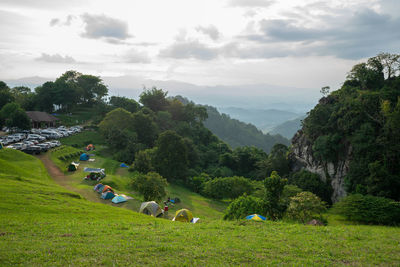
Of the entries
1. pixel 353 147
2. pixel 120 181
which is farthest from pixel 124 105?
pixel 353 147

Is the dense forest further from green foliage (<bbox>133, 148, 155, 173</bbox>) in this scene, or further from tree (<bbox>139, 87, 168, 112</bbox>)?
tree (<bbox>139, 87, 168, 112</bbox>)

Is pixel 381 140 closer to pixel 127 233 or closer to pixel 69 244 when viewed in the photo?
pixel 127 233

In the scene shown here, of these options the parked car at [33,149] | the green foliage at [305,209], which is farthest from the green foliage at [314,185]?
the parked car at [33,149]

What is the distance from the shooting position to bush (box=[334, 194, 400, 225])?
2525 centimetres

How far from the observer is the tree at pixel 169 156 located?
170ft

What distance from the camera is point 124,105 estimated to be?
91000 mm

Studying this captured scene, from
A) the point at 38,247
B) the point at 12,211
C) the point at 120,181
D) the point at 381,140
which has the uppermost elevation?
the point at 381,140

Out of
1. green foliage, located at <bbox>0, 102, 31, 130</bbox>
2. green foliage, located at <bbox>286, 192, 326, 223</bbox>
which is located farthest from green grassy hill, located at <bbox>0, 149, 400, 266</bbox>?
green foliage, located at <bbox>0, 102, 31, 130</bbox>

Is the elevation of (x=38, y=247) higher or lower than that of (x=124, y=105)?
lower

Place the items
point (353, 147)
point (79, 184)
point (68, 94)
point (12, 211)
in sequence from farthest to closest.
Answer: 1. point (68, 94)
2. point (353, 147)
3. point (79, 184)
4. point (12, 211)

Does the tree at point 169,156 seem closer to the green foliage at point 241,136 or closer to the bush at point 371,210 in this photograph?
the bush at point 371,210

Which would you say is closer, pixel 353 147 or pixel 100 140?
pixel 353 147

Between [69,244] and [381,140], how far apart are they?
40.1 meters

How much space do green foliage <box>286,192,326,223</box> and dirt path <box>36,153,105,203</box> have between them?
20.4 metres
